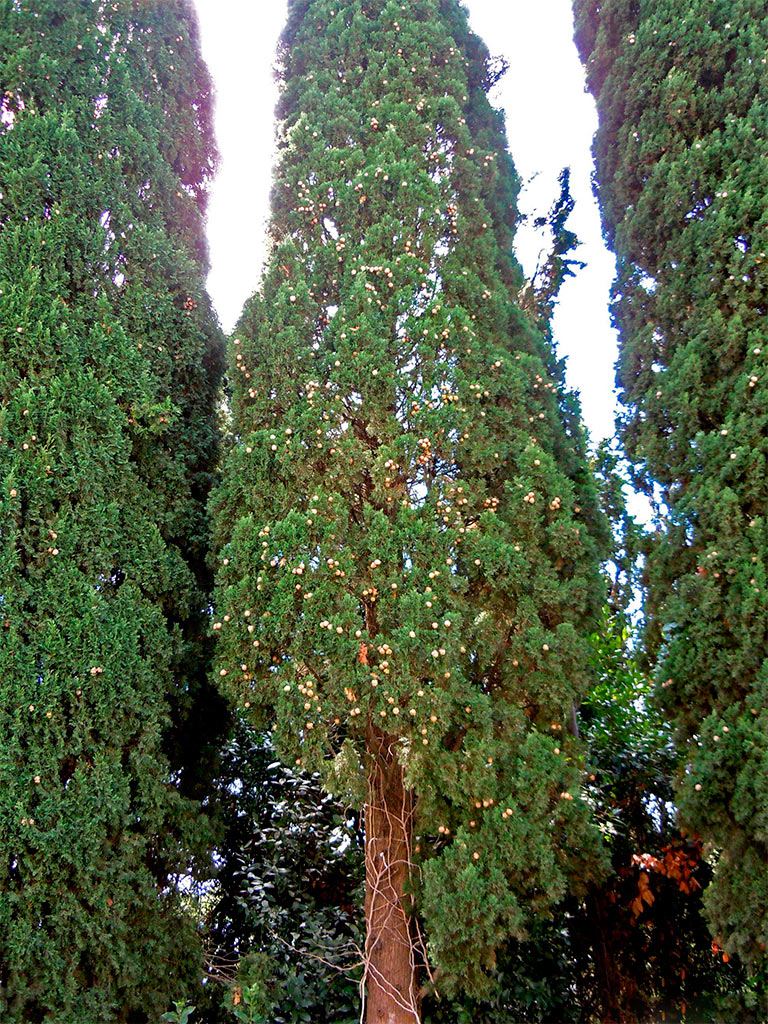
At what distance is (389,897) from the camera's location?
135 inches

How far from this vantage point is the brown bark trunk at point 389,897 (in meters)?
3.32

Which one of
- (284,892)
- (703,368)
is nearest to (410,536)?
(703,368)

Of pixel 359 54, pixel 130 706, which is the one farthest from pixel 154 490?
pixel 359 54

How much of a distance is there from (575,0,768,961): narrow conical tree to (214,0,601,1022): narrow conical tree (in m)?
0.52

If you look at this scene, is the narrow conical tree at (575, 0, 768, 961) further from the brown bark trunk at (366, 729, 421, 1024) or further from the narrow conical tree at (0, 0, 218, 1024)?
the narrow conical tree at (0, 0, 218, 1024)

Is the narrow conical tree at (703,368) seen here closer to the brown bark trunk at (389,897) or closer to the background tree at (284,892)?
the brown bark trunk at (389,897)

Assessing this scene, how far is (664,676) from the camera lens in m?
3.58

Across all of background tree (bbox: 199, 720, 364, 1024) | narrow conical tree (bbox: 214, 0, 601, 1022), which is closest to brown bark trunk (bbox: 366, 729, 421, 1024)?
narrow conical tree (bbox: 214, 0, 601, 1022)

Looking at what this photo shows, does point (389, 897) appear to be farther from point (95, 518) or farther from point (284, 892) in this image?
point (95, 518)

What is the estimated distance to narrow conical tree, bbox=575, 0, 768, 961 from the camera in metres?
3.23

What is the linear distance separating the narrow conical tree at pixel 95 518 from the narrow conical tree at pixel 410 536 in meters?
0.46

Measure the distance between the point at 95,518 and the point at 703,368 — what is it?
11.3ft

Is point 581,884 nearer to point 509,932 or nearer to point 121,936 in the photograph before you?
point 509,932

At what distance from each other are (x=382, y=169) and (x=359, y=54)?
1352 mm
